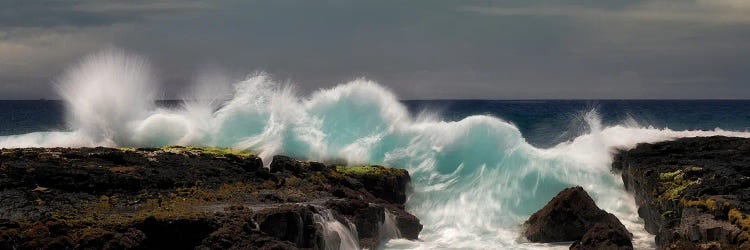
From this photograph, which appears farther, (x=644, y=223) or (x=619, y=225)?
(x=644, y=223)

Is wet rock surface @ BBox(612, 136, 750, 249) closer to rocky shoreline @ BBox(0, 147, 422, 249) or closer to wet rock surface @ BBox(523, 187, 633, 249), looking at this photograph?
wet rock surface @ BBox(523, 187, 633, 249)

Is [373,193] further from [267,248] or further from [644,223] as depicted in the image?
[267,248]

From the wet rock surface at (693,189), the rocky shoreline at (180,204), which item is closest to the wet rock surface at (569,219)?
the wet rock surface at (693,189)

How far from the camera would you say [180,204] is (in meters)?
18.1

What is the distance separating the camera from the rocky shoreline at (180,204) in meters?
15.3

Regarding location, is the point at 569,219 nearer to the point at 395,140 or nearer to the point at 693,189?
the point at 693,189

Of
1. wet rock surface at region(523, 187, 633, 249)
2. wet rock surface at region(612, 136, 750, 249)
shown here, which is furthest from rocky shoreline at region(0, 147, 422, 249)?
wet rock surface at region(612, 136, 750, 249)

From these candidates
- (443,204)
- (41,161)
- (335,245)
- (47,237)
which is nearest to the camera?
(47,237)

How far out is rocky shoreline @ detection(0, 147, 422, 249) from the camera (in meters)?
15.3

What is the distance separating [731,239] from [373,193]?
12.6m

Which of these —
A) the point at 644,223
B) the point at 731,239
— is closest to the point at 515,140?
the point at 644,223

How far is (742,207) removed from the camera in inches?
677

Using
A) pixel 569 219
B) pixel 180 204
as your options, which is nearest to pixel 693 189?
pixel 569 219

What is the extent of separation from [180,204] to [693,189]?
12.8 metres
